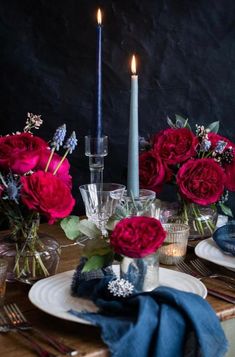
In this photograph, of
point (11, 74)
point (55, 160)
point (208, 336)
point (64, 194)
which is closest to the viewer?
point (208, 336)

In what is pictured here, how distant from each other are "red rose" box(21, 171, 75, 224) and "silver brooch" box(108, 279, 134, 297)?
0.17 metres

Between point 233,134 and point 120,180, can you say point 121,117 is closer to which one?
point 120,180

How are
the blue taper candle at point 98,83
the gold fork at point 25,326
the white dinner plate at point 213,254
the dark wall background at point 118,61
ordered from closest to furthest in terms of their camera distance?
the gold fork at point 25,326 < the white dinner plate at point 213,254 < the blue taper candle at point 98,83 < the dark wall background at point 118,61

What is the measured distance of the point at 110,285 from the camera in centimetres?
102

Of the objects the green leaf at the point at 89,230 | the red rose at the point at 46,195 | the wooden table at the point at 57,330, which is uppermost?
the red rose at the point at 46,195

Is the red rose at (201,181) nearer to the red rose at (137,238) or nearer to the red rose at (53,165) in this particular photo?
the red rose at (53,165)

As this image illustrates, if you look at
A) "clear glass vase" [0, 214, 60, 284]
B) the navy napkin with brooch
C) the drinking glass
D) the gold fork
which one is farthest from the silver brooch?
the drinking glass

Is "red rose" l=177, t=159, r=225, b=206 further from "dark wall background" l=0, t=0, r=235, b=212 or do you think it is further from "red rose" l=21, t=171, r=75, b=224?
"dark wall background" l=0, t=0, r=235, b=212

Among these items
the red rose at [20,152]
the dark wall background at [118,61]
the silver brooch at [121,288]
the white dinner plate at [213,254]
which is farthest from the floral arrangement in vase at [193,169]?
the dark wall background at [118,61]

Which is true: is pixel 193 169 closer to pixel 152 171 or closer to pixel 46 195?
pixel 152 171

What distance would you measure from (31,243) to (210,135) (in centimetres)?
57

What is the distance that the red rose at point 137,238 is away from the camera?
0.95m

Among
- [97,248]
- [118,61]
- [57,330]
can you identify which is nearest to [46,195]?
[97,248]

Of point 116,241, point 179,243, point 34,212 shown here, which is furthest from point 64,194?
point 179,243
